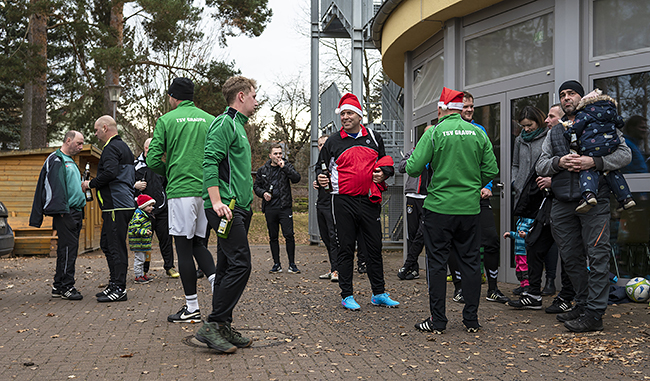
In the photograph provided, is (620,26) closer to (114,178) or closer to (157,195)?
(114,178)

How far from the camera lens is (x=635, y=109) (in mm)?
7039

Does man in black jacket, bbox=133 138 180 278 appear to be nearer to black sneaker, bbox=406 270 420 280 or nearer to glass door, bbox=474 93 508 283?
black sneaker, bbox=406 270 420 280

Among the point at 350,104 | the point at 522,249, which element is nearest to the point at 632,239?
the point at 522,249

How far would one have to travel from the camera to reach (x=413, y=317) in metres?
6.05

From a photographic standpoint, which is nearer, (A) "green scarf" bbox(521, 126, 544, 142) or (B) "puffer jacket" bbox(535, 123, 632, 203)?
(B) "puffer jacket" bbox(535, 123, 632, 203)

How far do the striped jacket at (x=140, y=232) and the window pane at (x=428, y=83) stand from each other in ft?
16.4

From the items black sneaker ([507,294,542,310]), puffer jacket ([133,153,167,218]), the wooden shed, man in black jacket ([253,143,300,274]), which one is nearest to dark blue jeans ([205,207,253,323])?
black sneaker ([507,294,542,310])

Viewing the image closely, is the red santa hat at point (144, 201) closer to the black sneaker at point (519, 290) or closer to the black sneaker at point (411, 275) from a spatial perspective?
the black sneaker at point (411, 275)

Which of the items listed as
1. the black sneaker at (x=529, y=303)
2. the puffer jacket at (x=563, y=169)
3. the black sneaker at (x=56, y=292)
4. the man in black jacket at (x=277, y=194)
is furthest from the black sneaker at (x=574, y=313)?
the black sneaker at (x=56, y=292)

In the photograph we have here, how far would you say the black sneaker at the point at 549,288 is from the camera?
732cm

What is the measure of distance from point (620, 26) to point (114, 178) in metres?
6.29

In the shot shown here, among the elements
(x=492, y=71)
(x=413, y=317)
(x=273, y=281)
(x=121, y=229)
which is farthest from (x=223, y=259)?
(x=492, y=71)

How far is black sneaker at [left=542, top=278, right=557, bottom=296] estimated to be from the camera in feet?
24.0

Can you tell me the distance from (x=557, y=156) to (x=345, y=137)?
87.4 inches
